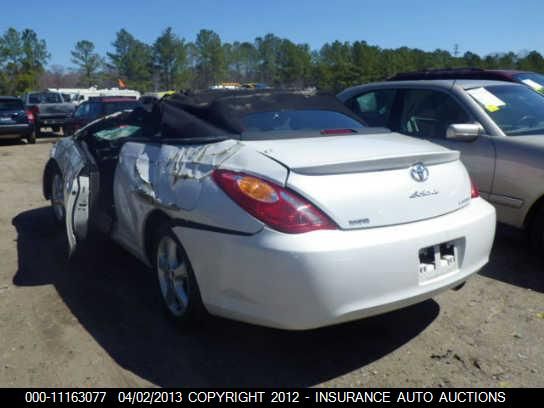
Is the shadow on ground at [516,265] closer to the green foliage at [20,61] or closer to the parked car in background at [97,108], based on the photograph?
the parked car in background at [97,108]

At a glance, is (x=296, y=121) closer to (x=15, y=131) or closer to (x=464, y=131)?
(x=464, y=131)

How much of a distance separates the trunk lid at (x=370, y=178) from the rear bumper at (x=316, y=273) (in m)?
0.09

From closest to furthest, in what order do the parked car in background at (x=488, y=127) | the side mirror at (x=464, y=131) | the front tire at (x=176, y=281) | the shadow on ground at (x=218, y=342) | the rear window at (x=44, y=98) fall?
the shadow on ground at (x=218, y=342)
the front tire at (x=176, y=281)
the parked car in background at (x=488, y=127)
the side mirror at (x=464, y=131)
the rear window at (x=44, y=98)

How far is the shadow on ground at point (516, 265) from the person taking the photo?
4082mm

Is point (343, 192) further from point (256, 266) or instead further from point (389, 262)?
point (256, 266)

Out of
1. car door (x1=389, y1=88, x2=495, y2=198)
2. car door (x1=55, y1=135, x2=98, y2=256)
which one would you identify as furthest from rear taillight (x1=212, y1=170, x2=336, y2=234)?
car door (x1=389, y1=88, x2=495, y2=198)

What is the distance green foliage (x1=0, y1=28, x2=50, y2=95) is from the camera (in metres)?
57.8

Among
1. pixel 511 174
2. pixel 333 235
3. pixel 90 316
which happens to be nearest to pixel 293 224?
pixel 333 235

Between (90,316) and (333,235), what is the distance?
1981mm

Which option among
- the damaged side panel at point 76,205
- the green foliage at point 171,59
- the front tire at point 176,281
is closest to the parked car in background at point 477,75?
the damaged side panel at point 76,205

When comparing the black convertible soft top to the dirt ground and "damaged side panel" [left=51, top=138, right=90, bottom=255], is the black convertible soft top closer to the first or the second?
"damaged side panel" [left=51, top=138, right=90, bottom=255]

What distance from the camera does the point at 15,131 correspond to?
16.9 metres

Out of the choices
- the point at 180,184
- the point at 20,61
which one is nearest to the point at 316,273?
the point at 180,184

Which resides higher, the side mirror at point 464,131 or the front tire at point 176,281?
the side mirror at point 464,131
